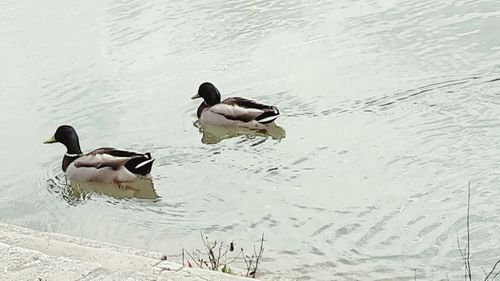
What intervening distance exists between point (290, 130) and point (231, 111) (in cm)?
82

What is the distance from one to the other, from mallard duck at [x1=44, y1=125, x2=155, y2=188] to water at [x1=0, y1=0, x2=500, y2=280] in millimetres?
185

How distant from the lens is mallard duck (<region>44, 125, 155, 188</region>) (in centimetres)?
727

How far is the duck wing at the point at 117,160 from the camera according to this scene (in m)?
7.25

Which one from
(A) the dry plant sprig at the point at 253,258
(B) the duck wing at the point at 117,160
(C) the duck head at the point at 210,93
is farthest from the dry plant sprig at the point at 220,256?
(C) the duck head at the point at 210,93

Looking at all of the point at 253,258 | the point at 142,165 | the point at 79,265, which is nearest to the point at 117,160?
the point at 142,165

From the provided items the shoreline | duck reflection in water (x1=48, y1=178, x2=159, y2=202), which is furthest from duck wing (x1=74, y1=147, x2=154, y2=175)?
the shoreline

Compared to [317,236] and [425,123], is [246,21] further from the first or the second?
[317,236]

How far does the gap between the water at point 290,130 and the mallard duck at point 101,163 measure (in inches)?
7.3

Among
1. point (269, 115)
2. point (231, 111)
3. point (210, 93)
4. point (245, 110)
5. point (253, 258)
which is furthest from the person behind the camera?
point (210, 93)

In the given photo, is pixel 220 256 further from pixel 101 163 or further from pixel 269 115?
pixel 269 115

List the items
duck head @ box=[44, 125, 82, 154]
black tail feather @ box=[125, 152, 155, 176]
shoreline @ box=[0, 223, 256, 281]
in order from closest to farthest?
shoreline @ box=[0, 223, 256, 281] < black tail feather @ box=[125, 152, 155, 176] < duck head @ box=[44, 125, 82, 154]

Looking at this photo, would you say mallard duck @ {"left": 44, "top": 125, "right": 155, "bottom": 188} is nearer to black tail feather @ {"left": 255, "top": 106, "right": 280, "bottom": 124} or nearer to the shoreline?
black tail feather @ {"left": 255, "top": 106, "right": 280, "bottom": 124}

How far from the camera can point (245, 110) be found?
321 inches

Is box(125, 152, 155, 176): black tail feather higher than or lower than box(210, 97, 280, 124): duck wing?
higher
